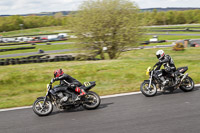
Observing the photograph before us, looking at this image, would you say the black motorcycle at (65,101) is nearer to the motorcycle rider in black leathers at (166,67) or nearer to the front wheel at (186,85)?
the motorcycle rider in black leathers at (166,67)

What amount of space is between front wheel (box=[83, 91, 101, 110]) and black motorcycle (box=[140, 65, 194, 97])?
1.99 m

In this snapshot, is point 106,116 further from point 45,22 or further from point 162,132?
point 45,22

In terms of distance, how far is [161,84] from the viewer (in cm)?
909

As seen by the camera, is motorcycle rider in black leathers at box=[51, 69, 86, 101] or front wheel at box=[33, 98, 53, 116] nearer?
front wheel at box=[33, 98, 53, 116]

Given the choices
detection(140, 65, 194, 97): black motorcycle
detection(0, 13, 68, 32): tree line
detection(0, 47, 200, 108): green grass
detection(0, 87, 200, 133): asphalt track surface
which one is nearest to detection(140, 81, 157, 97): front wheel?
detection(140, 65, 194, 97): black motorcycle

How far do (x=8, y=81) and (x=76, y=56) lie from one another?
1108 cm

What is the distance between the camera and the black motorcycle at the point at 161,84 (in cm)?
890

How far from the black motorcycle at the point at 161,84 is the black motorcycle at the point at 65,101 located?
7.05 ft

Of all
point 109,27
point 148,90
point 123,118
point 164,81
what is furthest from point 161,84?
point 109,27

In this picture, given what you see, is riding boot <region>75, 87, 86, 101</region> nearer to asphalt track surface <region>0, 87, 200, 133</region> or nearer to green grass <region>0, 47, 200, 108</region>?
asphalt track surface <region>0, 87, 200, 133</region>

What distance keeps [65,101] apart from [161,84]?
12.3 ft

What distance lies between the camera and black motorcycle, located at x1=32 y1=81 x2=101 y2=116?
759 centimetres

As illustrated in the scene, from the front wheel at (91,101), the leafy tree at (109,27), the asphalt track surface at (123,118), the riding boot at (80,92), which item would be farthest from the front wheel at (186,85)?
the leafy tree at (109,27)

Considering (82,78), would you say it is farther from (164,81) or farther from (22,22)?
(22,22)
